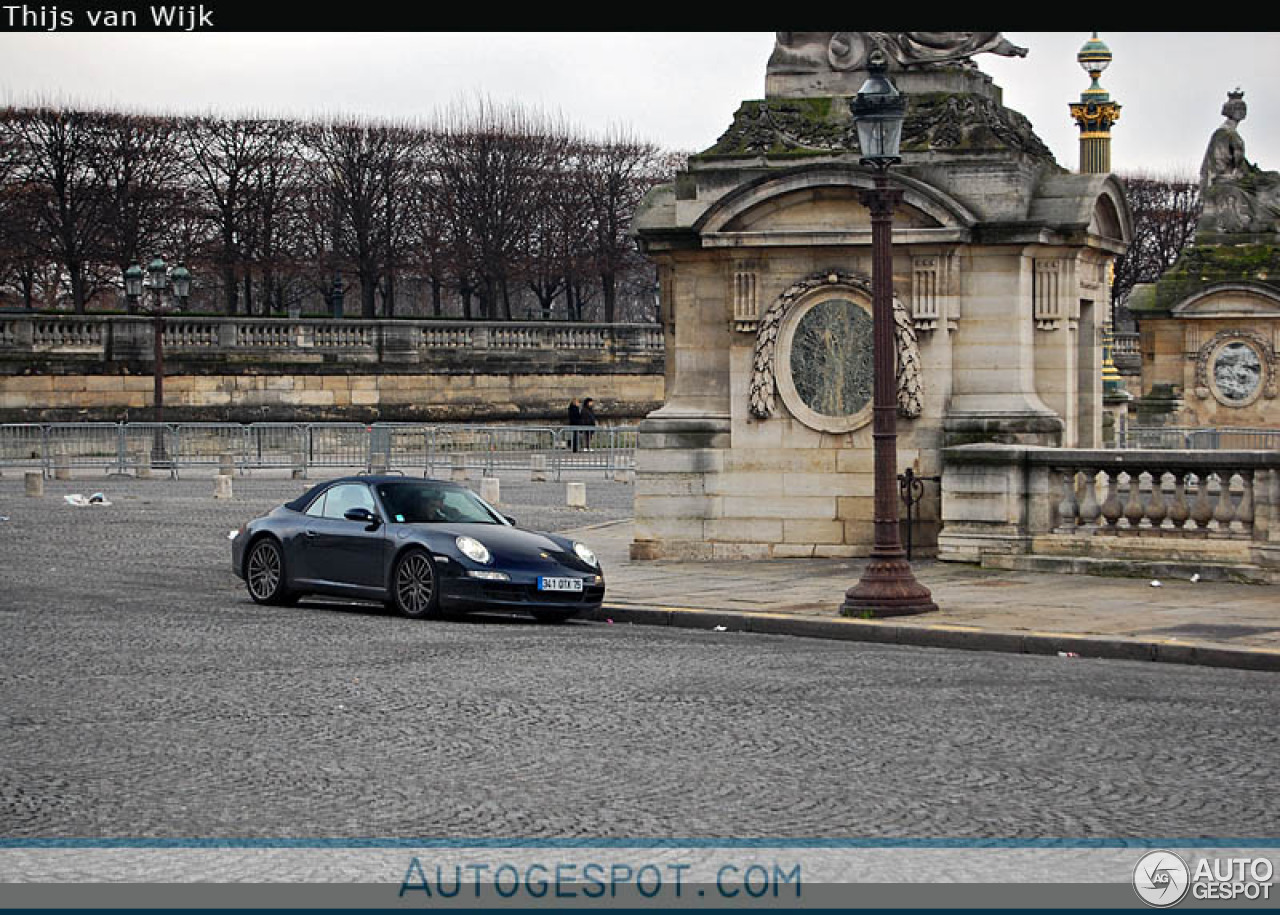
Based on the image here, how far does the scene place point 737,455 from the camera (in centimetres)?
2242

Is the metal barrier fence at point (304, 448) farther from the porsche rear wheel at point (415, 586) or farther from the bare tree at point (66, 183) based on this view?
the porsche rear wheel at point (415, 586)

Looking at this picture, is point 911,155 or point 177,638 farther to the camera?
point 911,155

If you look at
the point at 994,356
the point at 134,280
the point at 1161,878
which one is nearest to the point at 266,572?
the point at 994,356

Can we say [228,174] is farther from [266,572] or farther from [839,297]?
[266,572]

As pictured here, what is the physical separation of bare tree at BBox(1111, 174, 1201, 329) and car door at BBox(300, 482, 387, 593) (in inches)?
2887

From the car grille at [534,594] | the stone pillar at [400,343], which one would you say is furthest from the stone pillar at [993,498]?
the stone pillar at [400,343]

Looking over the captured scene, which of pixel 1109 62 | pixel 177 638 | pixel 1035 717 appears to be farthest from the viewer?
pixel 1109 62

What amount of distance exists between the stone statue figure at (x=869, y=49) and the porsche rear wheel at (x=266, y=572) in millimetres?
7801

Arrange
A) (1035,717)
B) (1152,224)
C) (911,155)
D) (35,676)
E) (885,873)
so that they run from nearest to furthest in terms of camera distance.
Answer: (885,873) → (1035,717) → (35,676) → (911,155) → (1152,224)

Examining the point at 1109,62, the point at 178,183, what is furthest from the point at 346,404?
the point at 1109,62

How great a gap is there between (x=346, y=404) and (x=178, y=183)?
11139 millimetres

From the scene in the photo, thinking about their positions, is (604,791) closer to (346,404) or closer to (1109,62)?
(1109,62)

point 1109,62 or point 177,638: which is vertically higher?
point 1109,62

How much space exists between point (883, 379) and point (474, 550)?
3735 millimetres
